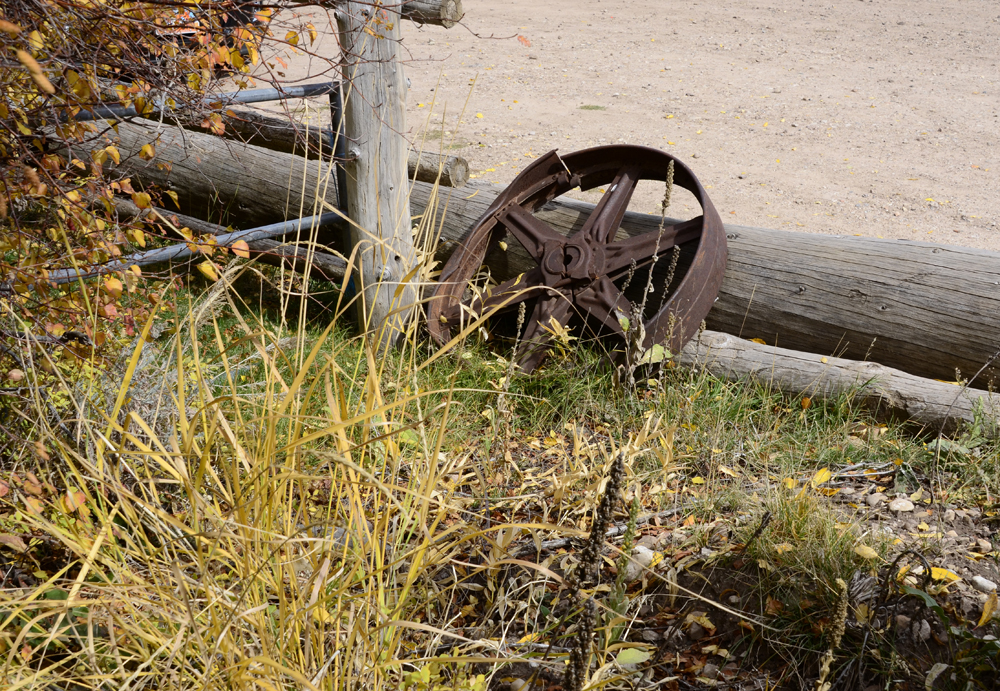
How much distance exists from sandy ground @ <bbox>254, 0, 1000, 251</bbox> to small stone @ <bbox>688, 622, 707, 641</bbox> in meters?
3.34


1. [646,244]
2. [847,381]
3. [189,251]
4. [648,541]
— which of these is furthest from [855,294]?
[189,251]

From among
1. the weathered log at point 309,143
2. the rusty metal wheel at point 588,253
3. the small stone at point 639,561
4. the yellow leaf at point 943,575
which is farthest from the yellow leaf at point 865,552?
the weathered log at point 309,143

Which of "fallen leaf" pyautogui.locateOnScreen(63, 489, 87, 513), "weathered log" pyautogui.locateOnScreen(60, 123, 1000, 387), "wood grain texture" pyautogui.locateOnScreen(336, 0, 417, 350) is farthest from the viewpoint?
"wood grain texture" pyautogui.locateOnScreen(336, 0, 417, 350)

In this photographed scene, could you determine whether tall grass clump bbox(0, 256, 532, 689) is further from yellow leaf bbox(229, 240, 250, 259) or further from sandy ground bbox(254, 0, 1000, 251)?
sandy ground bbox(254, 0, 1000, 251)

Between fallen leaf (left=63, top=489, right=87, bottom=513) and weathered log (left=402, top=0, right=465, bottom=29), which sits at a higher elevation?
weathered log (left=402, top=0, right=465, bottom=29)

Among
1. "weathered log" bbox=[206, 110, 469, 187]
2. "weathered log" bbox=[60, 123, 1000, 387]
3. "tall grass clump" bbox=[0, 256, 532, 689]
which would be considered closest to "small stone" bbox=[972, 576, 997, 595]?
"weathered log" bbox=[60, 123, 1000, 387]

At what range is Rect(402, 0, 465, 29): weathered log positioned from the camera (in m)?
3.79

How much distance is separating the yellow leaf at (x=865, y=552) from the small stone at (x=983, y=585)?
0.35 metres

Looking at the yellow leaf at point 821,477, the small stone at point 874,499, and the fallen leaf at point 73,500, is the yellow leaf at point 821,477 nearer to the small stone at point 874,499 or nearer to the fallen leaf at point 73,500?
the small stone at point 874,499

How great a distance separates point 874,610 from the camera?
1.99 metres

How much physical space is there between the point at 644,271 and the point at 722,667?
2.26m

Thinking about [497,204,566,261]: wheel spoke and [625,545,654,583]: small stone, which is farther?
[497,204,566,261]: wheel spoke

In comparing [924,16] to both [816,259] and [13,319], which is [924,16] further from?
[13,319]

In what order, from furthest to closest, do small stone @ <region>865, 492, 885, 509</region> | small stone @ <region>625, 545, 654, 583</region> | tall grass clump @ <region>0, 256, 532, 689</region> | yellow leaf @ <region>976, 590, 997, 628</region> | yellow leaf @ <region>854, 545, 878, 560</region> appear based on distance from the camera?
small stone @ <region>865, 492, 885, 509</region> → small stone @ <region>625, 545, 654, 583</region> → yellow leaf @ <region>854, 545, 878, 560</region> → yellow leaf @ <region>976, 590, 997, 628</region> → tall grass clump @ <region>0, 256, 532, 689</region>
